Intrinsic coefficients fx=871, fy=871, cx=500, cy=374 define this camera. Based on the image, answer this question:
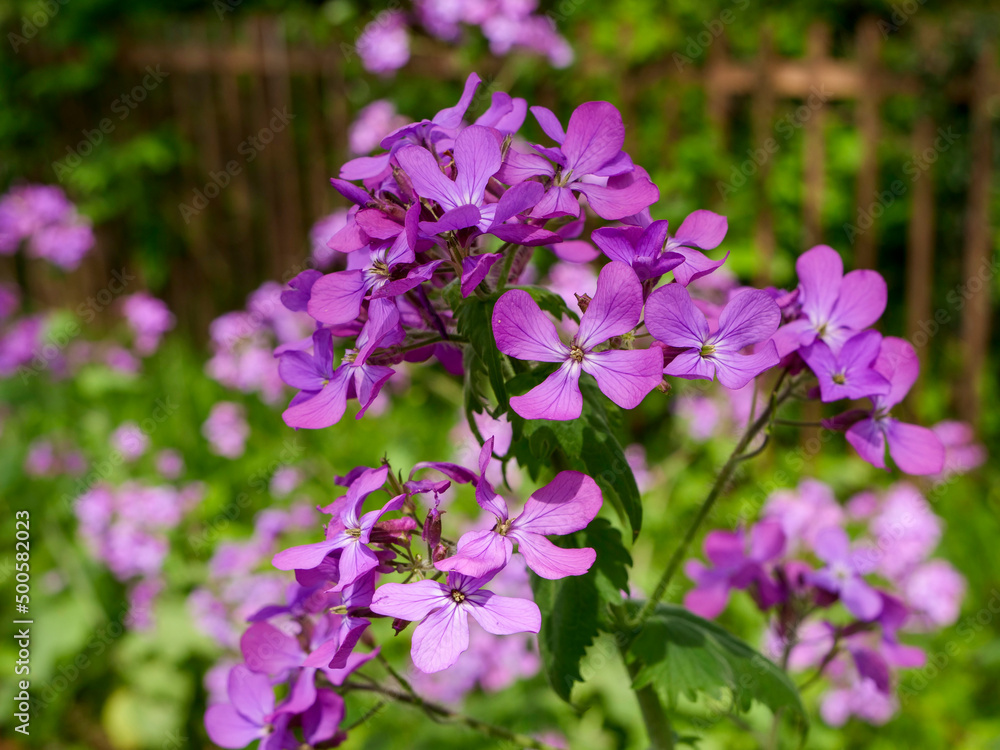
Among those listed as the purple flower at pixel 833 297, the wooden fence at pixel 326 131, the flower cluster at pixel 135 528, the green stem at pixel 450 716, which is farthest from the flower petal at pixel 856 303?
the wooden fence at pixel 326 131

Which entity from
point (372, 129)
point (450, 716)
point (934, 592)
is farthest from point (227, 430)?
point (450, 716)

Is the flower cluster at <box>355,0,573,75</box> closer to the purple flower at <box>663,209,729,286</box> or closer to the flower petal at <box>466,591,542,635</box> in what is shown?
the purple flower at <box>663,209,729,286</box>

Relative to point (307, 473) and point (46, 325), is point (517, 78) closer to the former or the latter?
point (307, 473)

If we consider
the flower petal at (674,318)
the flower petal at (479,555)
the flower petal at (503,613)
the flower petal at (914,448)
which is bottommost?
the flower petal at (914,448)

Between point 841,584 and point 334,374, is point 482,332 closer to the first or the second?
point 334,374

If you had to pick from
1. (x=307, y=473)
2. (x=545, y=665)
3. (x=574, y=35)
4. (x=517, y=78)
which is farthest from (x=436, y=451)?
(x=545, y=665)

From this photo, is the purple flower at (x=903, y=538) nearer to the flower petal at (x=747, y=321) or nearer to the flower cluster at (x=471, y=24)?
the flower petal at (x=747, y=321)
